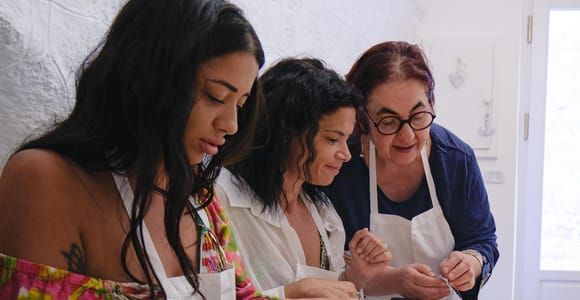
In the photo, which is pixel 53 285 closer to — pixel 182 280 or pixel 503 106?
pixel 182 280

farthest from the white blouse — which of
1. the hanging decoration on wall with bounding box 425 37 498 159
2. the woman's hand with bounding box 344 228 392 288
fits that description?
the hanging decoration on wall with bounding box 425 37 498 159

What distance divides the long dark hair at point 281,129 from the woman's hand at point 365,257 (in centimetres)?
18

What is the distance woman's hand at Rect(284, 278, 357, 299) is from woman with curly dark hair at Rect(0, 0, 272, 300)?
1.01 ft

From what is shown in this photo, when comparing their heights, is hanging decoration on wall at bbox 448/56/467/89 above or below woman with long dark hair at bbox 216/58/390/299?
above

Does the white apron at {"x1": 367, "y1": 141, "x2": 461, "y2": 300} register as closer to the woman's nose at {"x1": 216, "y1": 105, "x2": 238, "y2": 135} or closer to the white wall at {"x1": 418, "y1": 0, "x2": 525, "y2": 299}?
the woman's nose at {"x1": 216, "y1": 105, "x2": 238, "y2": 135}

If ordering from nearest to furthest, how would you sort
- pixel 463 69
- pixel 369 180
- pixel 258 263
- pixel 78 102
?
pixel 78 102
pixel 258 263
pixel 369 180
pixel 463 69

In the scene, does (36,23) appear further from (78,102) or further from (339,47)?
(339,47)

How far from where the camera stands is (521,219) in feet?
12.5

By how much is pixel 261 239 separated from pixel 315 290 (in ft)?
0.49

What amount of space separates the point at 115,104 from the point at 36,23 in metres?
0.22

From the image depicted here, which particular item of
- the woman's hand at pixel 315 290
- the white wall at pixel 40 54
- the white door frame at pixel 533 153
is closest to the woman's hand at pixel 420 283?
the woman's hand at pixel 315 290

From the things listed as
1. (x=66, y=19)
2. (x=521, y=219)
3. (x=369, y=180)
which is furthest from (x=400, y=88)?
(x=521, y=219)

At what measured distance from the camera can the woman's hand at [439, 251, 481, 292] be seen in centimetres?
146

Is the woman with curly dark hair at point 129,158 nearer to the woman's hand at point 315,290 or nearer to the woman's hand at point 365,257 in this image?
the woman's hand at point 315,290
